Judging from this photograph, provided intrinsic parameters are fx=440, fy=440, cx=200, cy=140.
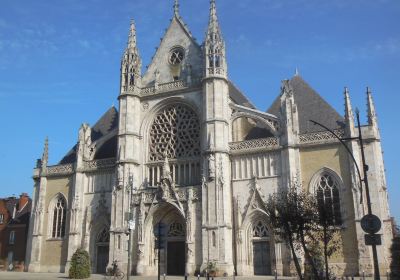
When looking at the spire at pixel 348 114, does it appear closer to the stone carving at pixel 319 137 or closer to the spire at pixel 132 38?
the stone carving at pixel 319 137

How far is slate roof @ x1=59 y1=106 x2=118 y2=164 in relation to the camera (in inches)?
1505

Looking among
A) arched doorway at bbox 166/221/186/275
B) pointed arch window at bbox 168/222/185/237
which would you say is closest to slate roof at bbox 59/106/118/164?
pointed arch window at bbox 168/222/185/237

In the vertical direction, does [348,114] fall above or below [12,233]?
above

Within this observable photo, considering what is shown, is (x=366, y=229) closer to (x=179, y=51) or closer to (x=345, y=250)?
(x=345, y=250)

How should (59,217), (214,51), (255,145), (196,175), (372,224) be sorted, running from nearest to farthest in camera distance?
(372,224), (255,145), (196,175), (214,51), (59,217)

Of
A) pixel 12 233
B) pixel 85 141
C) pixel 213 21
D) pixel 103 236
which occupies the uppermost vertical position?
pixel 213 21

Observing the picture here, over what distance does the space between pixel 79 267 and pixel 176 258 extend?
725 cm

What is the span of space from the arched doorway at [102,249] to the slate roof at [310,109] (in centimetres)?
1648

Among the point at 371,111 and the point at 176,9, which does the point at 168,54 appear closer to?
the point at 176,9

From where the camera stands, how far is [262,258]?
29844 mm

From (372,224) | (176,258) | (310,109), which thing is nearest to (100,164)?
(176,258)

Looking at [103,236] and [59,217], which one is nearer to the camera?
[103,236]

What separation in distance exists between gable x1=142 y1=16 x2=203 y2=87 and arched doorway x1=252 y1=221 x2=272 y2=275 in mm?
12798

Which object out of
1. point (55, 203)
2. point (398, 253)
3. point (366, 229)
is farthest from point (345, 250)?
point (55, 203)
